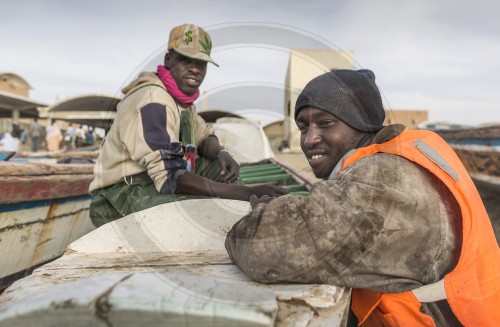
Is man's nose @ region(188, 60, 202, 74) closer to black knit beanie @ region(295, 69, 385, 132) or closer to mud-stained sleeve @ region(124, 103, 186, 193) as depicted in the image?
mud-stained sleeve @ region(124, 103, 186, 193)

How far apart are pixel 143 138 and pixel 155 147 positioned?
0.09 meters

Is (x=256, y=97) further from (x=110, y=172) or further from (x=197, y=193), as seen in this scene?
(x=110, y=172)

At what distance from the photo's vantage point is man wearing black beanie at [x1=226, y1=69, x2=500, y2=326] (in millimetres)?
1131

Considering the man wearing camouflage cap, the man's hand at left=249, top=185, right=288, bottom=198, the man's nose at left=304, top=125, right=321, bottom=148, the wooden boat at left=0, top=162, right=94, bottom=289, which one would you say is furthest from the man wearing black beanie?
the wooden boat at left=0, top=162, right=94, bottom=289

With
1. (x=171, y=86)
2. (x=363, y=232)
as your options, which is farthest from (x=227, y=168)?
(x=363, y=232)

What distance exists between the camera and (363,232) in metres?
1.12

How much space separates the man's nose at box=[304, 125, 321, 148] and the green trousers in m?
1.06

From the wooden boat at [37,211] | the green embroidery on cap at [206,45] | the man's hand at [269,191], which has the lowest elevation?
the wooden boat at [37,211]

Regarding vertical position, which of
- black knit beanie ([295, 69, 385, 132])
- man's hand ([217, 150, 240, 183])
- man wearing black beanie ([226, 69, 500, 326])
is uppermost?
black knit beanie ([295, 69, 385, 132])

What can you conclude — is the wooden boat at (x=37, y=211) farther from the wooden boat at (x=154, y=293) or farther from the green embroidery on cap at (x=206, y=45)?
the green embroidery on cap at (x=206, y=45)

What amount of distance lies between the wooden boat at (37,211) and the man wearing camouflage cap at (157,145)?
2.55ft

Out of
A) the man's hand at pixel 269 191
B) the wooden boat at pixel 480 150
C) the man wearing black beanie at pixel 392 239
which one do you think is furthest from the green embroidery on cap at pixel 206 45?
the wooden boat at pixel 480 150

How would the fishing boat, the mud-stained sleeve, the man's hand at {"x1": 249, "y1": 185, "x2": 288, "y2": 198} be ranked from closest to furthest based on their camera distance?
the man's hand at {"x1": 249, "y1": 185, "x2": 288, "y2": 198}, the mud-stained sleeve, the fishing boat

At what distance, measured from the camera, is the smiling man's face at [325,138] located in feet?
4.95
